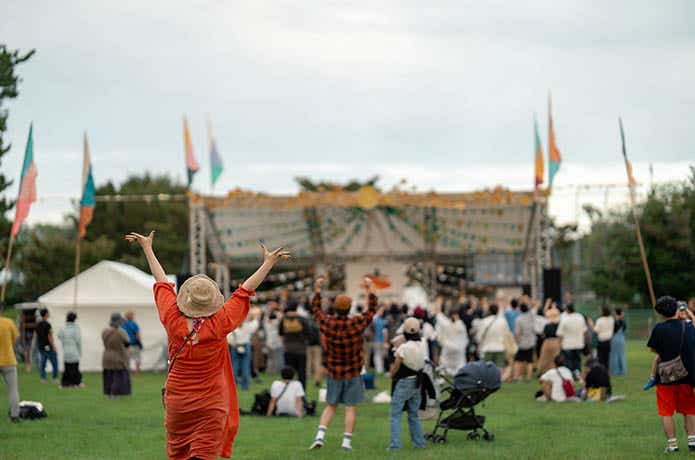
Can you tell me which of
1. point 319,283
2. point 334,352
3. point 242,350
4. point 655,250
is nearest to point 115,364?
point 242,350

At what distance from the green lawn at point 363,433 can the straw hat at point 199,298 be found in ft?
15.3

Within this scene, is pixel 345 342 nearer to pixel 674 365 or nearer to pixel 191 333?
pixel 674 365

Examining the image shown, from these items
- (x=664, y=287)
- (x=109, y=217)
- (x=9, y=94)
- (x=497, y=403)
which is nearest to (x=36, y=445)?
(x=497, y=403)

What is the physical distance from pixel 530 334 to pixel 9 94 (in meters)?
12.2

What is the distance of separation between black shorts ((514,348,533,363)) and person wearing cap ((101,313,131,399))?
7.51 metres

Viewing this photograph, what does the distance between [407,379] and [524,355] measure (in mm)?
10494

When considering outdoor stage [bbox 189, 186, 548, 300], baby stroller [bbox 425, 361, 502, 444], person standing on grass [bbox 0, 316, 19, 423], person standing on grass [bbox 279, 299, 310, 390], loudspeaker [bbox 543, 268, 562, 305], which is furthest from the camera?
outdoor stage [bbox 189, 186, 548, 300]

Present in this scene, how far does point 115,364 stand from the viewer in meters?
18.5

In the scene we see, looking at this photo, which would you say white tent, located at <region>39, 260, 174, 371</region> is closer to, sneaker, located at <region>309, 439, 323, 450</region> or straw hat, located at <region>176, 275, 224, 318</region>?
sneaker, located at <region>309, 439, 323, 450</region>

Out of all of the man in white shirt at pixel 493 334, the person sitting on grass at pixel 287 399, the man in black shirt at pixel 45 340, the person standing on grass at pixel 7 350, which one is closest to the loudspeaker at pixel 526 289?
the man in white shirt at pixel 493 334

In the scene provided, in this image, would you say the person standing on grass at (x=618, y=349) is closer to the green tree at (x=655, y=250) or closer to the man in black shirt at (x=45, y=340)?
the man in black shirt at (x=45, y=340)

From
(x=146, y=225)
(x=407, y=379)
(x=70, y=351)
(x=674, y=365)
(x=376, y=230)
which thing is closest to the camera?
(x=674, y=365)

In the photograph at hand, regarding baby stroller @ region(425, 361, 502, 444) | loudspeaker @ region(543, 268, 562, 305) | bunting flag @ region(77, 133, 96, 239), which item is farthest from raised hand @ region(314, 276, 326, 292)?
loudspeaker @ region(543, 268, 562, 305)

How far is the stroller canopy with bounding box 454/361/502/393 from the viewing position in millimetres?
12430
